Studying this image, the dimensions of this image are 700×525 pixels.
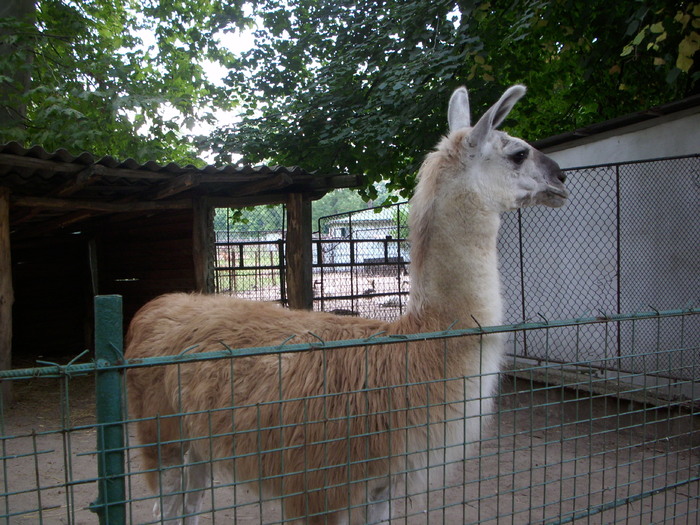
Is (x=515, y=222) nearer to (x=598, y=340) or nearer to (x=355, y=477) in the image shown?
(x=598, y=340)

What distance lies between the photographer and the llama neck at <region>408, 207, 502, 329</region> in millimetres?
2514

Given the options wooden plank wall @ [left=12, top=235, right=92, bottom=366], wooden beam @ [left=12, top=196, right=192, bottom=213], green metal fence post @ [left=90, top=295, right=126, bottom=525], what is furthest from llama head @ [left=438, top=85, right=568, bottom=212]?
wooden plank wall @ [left=12, top=235, right=92, bottom=366]

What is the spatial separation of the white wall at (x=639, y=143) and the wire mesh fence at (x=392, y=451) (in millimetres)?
1685

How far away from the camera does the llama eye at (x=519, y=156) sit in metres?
2.90

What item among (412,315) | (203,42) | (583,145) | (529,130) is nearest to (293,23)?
(203,42)

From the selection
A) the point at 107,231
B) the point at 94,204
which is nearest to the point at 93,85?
the point at 107,231

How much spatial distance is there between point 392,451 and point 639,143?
5.03 metres

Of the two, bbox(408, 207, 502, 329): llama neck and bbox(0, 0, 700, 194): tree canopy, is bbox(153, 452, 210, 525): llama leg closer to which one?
bbox(408, 207, 502, 329): llama neck

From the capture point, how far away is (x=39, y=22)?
37.5ft

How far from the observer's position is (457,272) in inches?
101

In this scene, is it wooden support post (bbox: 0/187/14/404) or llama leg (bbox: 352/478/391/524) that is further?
wooden support post (bbox: 0/187/14/404)

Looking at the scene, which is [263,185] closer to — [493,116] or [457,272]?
[493,116]

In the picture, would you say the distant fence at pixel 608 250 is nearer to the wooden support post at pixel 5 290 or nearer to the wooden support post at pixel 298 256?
the wooden support post at pixel 298 256

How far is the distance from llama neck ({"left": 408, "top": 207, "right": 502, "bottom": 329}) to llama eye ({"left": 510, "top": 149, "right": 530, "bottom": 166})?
37 centimetres
